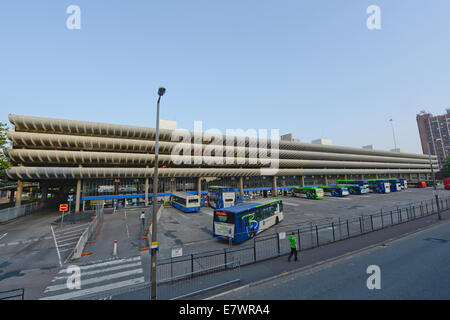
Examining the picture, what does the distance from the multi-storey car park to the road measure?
34.4 m

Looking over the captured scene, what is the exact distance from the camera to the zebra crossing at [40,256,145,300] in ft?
28.2

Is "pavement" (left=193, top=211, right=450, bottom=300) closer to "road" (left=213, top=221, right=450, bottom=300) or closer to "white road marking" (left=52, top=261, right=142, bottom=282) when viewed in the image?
"road" (left=213, top=221, right=450, bottom=300)

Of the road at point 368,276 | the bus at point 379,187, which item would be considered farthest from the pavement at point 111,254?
the bus at point 379,187

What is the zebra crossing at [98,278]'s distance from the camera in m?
8.61

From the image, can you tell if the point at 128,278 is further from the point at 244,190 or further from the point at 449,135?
the point at 449,135

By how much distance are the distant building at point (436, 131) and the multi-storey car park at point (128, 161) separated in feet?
366

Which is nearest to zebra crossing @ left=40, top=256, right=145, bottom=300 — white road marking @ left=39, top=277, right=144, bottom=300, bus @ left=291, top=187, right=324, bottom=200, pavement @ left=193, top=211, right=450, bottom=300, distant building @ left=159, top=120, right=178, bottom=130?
white road marking @ left=39, top=277, right=144, bottom=300

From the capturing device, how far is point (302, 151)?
186 ft

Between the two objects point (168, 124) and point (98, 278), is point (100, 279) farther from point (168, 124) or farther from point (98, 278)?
point (168, 124)

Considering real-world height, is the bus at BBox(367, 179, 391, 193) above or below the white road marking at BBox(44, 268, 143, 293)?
above

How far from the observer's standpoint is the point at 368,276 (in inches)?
337

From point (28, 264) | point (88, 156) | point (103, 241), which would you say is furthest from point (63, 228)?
point (88, 156)

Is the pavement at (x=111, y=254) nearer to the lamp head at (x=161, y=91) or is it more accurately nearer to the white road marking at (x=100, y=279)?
the white road marking at (x=100, y=279)

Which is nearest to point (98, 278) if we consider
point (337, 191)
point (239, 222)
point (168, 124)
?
point (239, 222)
